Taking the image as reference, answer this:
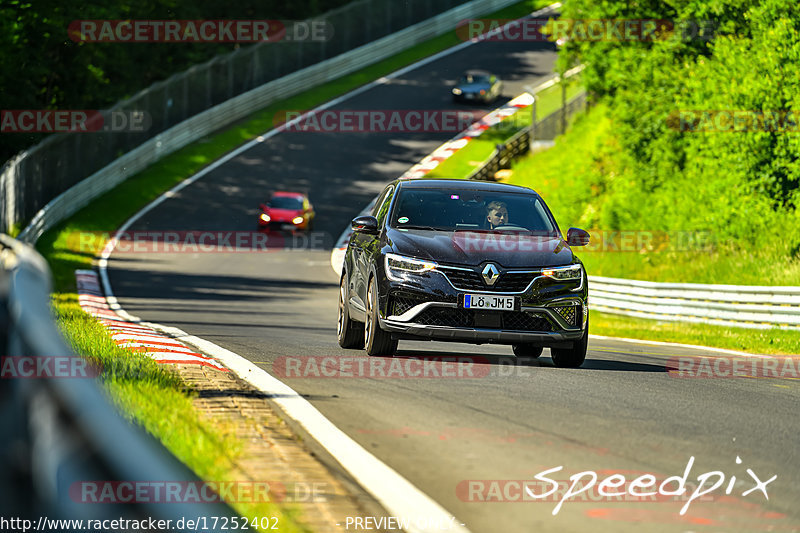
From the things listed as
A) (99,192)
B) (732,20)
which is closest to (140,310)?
(732,20)

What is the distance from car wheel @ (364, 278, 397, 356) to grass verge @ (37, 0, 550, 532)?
2.41 meters

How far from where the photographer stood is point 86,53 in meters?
53.1

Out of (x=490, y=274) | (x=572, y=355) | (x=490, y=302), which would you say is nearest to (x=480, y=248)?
(x=490, y=274)

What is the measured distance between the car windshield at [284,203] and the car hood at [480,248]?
31.6 m

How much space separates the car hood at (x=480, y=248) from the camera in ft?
36.8

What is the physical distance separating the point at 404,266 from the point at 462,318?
735 millimetres

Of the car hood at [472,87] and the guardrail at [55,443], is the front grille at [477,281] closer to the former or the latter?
the guardrail at [55,443]

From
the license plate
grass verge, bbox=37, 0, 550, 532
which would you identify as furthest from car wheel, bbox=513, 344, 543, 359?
grass verge, bbox=37, 0, 550, 532

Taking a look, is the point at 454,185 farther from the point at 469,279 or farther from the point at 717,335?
the point at 717,335

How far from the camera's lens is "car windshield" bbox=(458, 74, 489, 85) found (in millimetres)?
61375

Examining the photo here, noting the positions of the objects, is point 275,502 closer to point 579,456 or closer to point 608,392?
point 579,456
